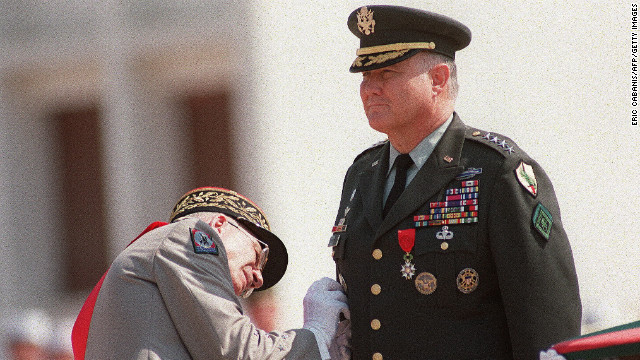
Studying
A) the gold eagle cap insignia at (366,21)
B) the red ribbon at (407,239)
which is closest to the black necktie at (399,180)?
the red ribbon at (407,239)

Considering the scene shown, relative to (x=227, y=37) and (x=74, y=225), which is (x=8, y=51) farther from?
(x=227, y=37)

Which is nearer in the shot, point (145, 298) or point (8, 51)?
point (145, 298)

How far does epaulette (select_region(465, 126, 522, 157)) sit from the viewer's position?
314 centimetres

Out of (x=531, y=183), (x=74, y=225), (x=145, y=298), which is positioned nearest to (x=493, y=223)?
(x=531, y=183)

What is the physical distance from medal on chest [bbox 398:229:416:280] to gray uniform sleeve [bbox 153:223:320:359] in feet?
1.70

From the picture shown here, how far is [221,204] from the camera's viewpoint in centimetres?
355

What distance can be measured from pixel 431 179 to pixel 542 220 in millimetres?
430

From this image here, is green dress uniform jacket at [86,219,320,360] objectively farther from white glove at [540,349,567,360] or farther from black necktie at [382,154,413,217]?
white glove at [540,349,567,360]

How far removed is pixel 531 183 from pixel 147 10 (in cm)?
559

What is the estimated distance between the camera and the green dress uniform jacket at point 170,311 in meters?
3.10

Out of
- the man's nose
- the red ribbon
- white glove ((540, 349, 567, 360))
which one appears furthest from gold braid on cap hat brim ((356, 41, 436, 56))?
white glove ((540, 349, 567, 360))

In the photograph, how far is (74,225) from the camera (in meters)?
8.28

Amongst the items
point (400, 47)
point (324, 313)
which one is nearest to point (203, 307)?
point (324, 313)

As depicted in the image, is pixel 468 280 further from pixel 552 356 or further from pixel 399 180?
pixel 552 356
